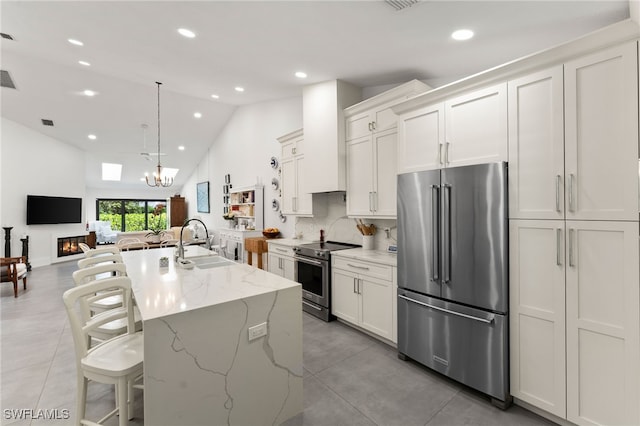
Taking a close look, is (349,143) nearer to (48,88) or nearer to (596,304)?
(596,304)

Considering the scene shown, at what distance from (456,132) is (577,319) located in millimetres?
1531

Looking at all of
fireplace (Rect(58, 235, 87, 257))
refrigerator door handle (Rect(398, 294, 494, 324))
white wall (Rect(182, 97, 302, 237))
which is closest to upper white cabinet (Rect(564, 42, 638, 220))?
refrigerator door handle (Rect(398, 294, 494, 324))

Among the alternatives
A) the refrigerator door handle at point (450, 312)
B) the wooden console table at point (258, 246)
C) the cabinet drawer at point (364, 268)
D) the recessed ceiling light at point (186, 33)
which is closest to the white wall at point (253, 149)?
the wooden console table at point (258, 246)

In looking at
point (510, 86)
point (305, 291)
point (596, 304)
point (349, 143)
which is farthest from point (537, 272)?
point (305, 291)

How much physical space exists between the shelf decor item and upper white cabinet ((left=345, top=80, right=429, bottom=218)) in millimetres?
7063

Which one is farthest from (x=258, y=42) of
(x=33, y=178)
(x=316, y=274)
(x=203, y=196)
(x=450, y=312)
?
(x=33, y=178)

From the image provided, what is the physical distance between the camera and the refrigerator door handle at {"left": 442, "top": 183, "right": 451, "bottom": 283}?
7.61 feet

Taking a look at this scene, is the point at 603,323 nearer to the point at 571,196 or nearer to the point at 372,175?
the point at 571,196

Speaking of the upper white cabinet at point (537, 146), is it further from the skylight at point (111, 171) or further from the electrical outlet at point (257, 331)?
the skylight at point (111, 171)

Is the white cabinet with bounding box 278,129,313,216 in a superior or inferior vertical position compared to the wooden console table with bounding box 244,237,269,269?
superior

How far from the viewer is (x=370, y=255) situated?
3.31 meters

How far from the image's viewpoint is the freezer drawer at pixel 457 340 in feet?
6.74

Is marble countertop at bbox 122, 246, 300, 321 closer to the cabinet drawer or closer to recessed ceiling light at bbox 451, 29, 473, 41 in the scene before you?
the cabinet drawer

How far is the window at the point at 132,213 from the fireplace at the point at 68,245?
4.07 m
